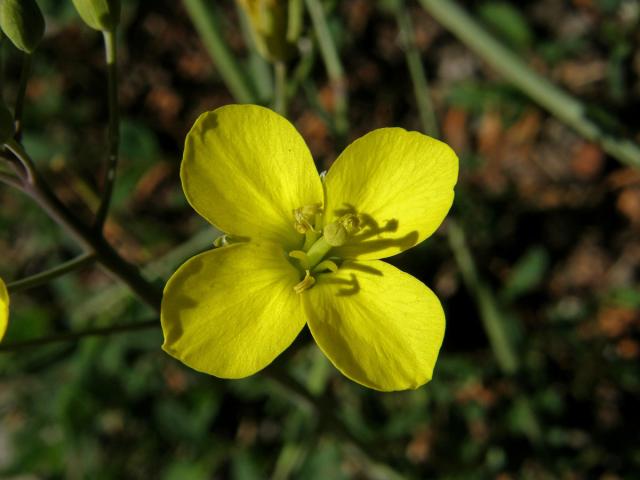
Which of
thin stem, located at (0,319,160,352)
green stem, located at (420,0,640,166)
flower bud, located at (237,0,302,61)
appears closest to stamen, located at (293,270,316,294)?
thin stem, located at (0,319,160,352)

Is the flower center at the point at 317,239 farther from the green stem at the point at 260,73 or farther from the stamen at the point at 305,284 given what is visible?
the green stem at the point at 260,73

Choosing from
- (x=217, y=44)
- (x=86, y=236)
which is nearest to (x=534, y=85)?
(x=217, y=44)

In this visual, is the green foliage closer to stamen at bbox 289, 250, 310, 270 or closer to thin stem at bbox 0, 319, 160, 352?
stamen at bbox 289, 250, 310, 270

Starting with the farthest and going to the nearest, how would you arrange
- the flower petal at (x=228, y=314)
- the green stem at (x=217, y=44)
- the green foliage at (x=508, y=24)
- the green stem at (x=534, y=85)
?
the green foliage at (x=508, y=24)
the green stem at (x=217, y=44)
the green stem at (x=534, y=85)
the flower petal at (x=228, y=314)

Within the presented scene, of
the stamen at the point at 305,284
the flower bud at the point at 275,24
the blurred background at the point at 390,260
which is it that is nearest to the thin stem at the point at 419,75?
the blurred background at the point at 390,260

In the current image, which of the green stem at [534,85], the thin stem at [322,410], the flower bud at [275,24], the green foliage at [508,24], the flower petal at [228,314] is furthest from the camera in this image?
the green foliage at [508,24]

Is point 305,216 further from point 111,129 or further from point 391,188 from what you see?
point 111,129

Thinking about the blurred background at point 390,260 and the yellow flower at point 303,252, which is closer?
the yellow flower at point 303,252

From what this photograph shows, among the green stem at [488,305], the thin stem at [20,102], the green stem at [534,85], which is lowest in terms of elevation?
the green stem at [488,305]
